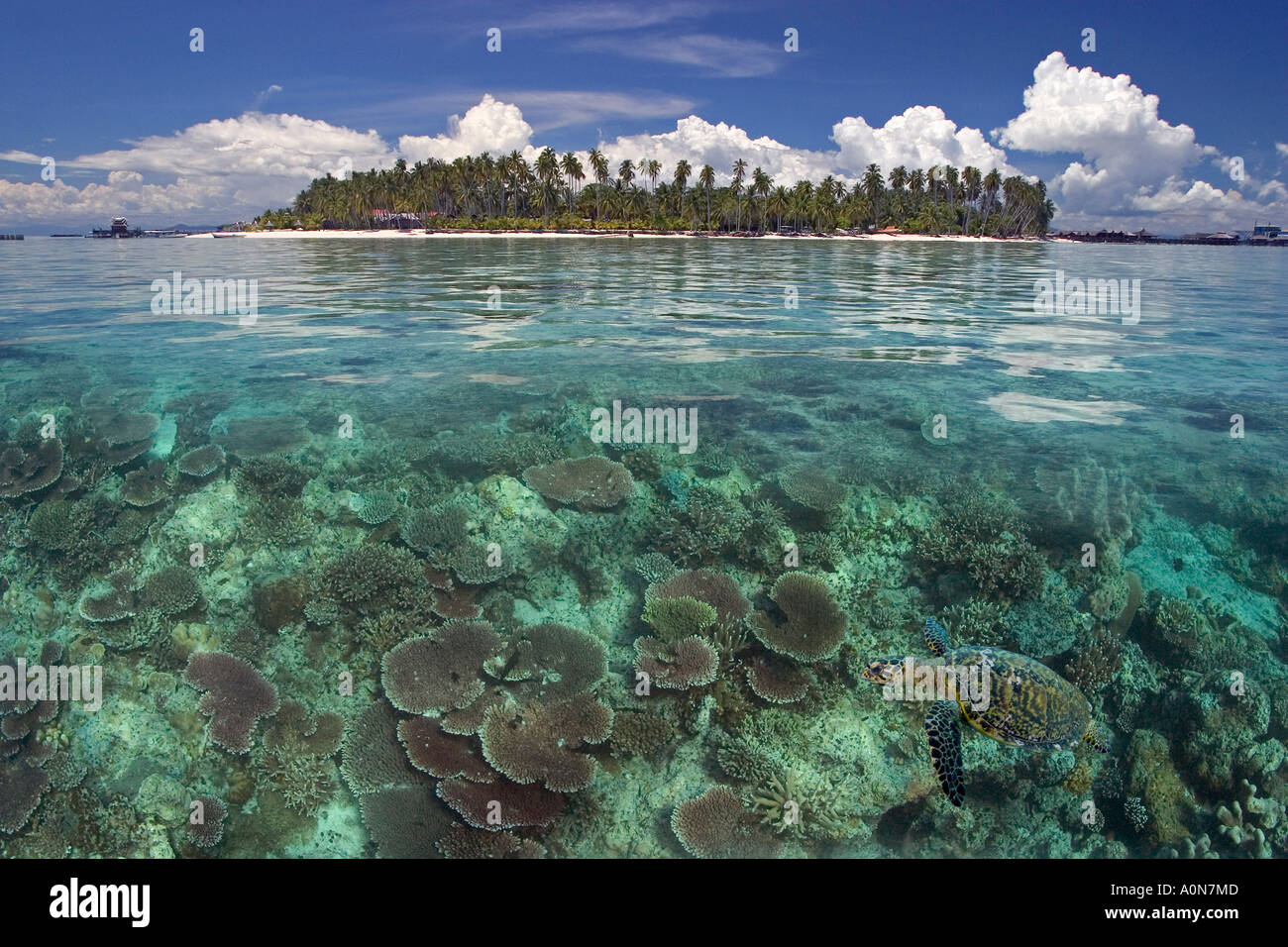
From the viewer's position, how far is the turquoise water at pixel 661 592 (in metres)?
5.94

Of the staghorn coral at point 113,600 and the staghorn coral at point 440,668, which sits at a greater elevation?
the staghorn coral at point 113,600

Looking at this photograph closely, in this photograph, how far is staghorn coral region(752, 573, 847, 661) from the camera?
680 cm

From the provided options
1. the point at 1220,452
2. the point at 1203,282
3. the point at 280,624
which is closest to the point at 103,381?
the point at 280,624

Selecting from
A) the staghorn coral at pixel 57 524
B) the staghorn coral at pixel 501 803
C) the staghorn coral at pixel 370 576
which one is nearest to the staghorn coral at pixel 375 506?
the staghorn coral at pixel 370 576

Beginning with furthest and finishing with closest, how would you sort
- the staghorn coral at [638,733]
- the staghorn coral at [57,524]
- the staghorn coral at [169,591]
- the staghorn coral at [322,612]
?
the staghorn coral at [57,524] → the staghorn coral at [169,591] → the staghorn coral at [322,612] → the staghorn coral at [638,733]

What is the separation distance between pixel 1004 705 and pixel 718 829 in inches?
98.2

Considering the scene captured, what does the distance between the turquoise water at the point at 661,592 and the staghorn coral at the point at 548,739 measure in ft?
0.12

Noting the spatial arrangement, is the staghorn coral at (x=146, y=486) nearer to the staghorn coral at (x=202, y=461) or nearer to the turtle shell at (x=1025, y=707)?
the staghorn coral at (x=202, y=461)

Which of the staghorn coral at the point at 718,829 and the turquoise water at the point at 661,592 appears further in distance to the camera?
the turquoise water at the point at 661,592

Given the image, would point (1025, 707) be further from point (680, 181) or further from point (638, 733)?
point (680, 181)

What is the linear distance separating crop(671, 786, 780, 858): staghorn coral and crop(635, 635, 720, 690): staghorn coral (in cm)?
103

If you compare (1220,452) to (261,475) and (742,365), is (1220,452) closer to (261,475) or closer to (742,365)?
(742,365)

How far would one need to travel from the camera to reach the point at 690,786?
607 cm
